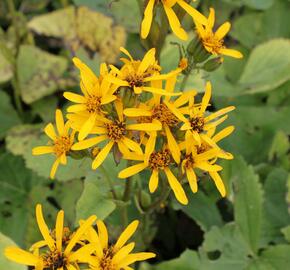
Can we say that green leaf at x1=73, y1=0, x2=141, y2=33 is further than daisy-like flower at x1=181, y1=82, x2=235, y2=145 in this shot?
Yes

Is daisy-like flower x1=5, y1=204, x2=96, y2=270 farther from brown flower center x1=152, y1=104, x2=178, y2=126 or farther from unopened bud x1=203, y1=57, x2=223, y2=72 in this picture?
unopened bud x1=203, y1=57, x2=223, y2=72

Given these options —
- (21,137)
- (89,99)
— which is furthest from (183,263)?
(21,137)

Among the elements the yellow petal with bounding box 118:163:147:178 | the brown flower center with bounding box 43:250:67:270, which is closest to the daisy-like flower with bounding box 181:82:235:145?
the yellow petal with bounding box 118:163:147:178

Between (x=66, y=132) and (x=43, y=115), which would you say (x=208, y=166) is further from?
(x=43, y=115)

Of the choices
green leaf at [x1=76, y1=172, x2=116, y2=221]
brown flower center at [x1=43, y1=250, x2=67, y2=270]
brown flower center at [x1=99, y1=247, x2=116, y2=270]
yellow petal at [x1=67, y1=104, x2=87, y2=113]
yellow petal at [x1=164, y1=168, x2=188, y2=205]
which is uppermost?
yellow petal at [x1=67, y1=104, x2=87, y2=113]

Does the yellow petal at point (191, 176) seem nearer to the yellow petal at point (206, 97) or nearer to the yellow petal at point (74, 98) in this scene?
the yellow petal at point (206, 97)

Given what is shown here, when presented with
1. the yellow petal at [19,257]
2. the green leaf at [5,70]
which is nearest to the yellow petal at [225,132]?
the yellow petal at [19,257]

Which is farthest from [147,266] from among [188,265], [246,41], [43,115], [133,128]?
[246,41]

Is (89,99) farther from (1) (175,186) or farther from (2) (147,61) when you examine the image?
(1) (175,186)
